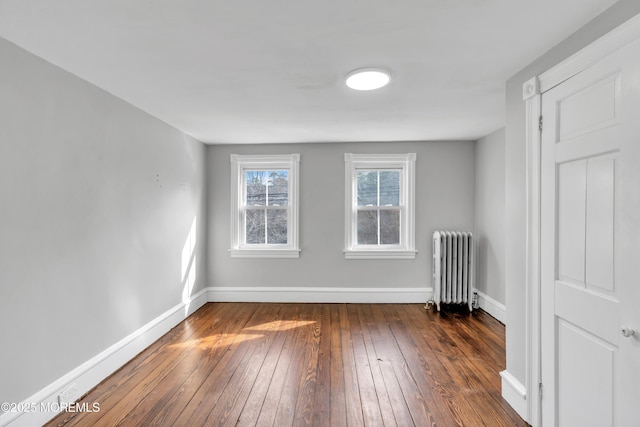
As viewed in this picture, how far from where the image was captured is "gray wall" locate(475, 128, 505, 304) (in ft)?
11.9

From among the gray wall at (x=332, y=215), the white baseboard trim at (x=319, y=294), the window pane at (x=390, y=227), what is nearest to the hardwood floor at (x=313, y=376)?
the white baseboard trim at (x=319, y=294)

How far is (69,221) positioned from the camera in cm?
209

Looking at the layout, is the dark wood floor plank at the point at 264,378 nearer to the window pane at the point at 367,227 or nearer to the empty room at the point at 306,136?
the empty room at the point at 306,136

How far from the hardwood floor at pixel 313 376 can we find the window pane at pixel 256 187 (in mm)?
1648

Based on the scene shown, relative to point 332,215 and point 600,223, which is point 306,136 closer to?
point 332,215

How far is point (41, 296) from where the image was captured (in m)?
1.88

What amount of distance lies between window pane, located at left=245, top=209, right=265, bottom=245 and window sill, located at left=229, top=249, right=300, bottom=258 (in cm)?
17

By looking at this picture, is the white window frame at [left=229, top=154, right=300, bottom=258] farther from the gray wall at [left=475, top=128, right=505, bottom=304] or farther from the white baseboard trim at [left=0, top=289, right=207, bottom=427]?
the gray wall at [left=475, top=128, right=505, bottom=304]

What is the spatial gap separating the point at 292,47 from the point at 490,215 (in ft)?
10.7

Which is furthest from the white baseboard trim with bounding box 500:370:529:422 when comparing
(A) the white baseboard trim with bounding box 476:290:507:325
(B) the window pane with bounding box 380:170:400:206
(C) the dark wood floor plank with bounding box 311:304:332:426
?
(B) the window pane with bounding box 380:170:400:206

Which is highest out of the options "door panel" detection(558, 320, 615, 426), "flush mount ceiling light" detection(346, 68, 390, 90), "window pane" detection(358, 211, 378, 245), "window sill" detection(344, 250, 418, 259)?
"flush mount ceiling light" detection(346, 68, 390, 90)

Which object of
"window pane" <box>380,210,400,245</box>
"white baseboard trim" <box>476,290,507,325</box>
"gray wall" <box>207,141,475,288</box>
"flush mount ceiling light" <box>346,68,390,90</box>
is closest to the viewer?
"flush mount ceiling light" <box>346,68,390,90</box>

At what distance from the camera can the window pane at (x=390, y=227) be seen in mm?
4391

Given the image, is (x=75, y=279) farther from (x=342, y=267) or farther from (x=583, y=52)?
(x=583, y=52)
